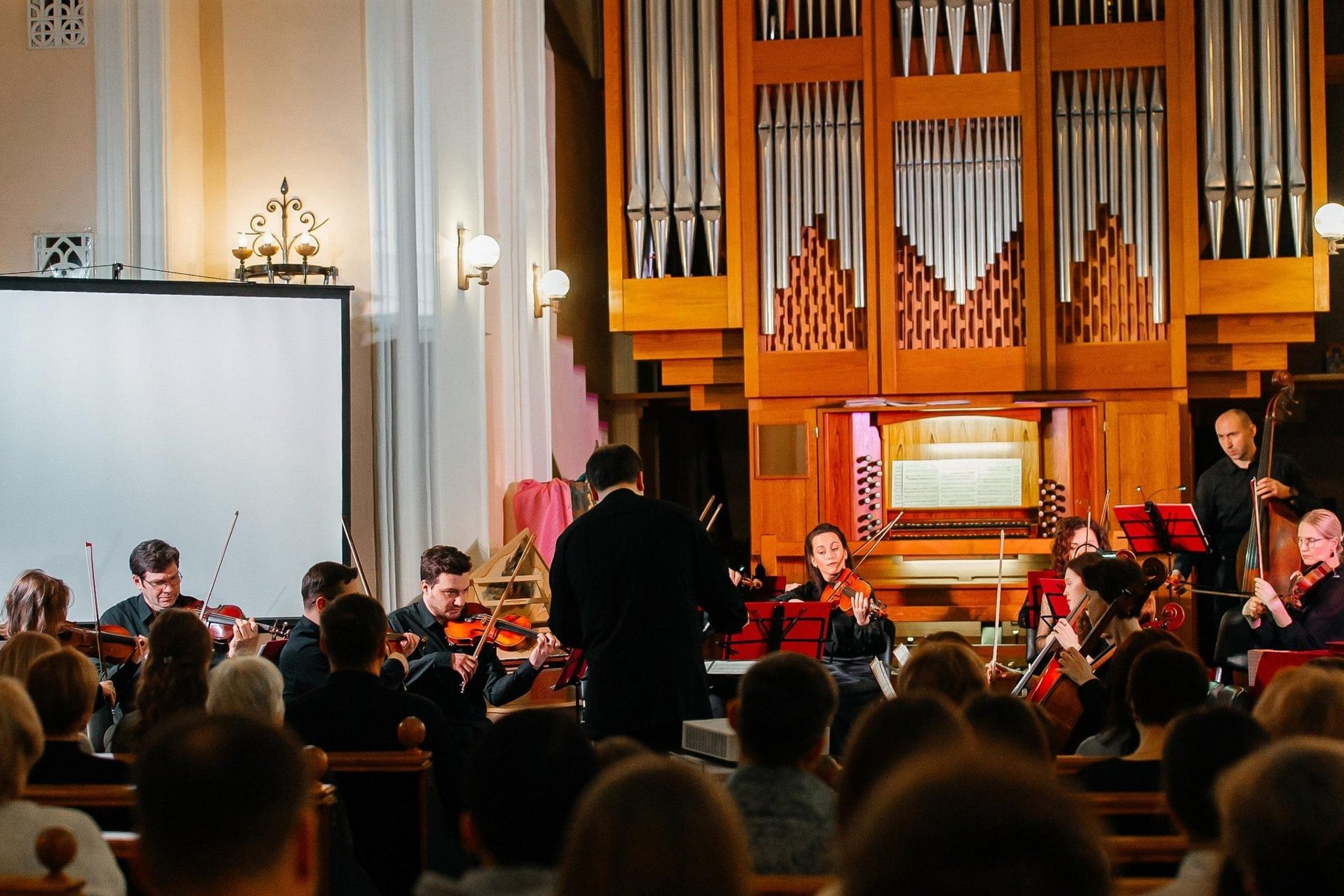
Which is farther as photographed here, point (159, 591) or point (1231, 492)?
point (1231, 492)

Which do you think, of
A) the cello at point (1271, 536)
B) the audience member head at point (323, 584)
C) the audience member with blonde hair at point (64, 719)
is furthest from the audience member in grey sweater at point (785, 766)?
the cello at point (1271, 536)

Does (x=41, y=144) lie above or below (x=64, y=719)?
above

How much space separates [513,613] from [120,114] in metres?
2.96

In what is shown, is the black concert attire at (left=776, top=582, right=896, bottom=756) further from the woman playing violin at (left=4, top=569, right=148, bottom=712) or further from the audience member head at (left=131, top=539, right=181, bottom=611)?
the woman playing violin at (left=4, top=569, right=148, bottom=712)

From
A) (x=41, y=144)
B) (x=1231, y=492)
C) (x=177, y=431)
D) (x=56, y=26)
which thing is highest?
(x=56, y=26)

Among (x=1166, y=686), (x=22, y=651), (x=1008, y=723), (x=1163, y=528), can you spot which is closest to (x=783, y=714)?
(x=1008, y=723)

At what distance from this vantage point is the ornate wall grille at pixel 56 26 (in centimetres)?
704

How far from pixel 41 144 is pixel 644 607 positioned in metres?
4.54

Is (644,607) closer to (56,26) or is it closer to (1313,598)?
(1313,598)

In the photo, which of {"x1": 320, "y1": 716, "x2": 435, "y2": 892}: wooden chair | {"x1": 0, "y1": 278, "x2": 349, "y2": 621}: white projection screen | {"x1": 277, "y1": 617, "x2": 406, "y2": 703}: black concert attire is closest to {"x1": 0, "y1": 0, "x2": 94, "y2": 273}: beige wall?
{"x1": 0, "y1": 278, "x2": 349, "y2": 621}: white projection screen

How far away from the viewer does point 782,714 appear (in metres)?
2.45

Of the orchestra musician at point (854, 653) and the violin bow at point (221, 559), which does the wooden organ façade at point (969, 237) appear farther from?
the violin bow at point (221, 559)

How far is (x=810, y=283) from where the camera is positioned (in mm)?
9367

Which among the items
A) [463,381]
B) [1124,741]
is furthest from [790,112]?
[1124,741]
